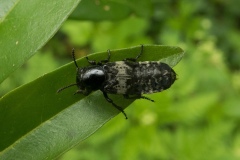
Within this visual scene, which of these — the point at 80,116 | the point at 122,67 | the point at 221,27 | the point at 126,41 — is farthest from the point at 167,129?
the point at 80,116

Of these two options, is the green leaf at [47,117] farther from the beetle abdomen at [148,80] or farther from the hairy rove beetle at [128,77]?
the beetle abdomen at [148,80]

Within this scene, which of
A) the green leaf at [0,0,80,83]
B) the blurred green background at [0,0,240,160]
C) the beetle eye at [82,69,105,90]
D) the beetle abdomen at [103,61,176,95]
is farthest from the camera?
the blurred green background at [0,0,240,160]

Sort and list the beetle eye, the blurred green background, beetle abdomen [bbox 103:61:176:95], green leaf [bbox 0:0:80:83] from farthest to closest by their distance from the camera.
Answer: the blurred green background → beetle abdomen [bbox 103:61:176:95] → the beetle eye → green leaf [bbox 0:0:80:83]

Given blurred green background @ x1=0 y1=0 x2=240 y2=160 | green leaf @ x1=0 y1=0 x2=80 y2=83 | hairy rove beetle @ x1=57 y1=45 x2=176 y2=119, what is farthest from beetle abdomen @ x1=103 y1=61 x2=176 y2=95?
blurred green background @ x1=0 y1=0 x2=240 y2=160

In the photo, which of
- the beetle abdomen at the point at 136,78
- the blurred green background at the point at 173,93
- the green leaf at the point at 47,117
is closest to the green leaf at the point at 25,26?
the green leaf at the point at 47,117

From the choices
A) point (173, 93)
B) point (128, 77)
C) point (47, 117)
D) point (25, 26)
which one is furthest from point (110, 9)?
point (173, 93)

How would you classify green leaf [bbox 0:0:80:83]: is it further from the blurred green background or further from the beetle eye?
the blurred green background
